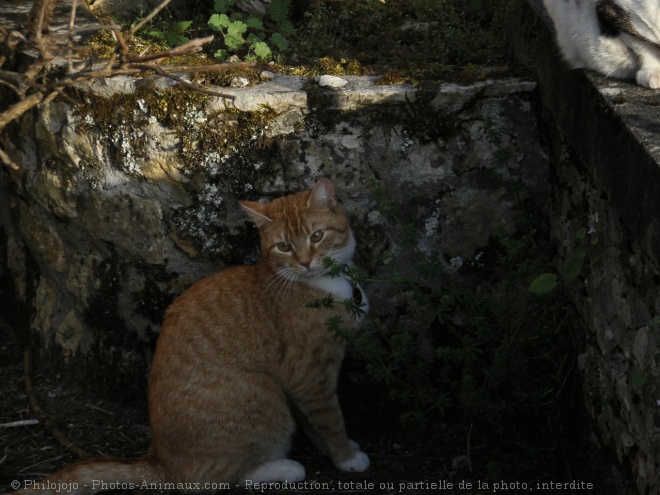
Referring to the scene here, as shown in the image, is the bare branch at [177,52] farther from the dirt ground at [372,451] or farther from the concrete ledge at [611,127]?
the dirt ground at [372,451]

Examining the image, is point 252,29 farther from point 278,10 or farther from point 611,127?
point 611,127

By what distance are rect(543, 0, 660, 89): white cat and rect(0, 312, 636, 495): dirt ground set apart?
139 cm

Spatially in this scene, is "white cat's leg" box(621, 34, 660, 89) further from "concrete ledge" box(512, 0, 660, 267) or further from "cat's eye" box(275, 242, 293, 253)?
"cat's eye" box(275, 242, 293, 253)

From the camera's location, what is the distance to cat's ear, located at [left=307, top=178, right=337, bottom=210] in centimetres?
347

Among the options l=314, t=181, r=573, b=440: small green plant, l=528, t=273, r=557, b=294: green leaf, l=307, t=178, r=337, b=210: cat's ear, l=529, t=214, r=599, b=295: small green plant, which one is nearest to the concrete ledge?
l=529, t=214, r=599, b=295: small green plant

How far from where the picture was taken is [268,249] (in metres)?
3.61

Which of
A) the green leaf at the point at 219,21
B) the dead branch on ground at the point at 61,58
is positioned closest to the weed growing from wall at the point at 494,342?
the dead branch on ground at the point at 61,58

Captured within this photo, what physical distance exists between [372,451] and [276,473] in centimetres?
49

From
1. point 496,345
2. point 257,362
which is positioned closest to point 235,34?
point 257,362

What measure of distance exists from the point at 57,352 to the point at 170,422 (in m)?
1.19

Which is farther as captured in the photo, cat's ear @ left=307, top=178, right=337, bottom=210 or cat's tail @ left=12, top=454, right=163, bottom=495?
cat's ear @ left=307, top=178, right=337, bottom=210

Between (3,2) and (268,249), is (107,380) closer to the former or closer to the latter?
(268,249)

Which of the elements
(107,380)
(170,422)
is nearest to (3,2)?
(107,380)

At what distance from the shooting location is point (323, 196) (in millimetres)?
3539
